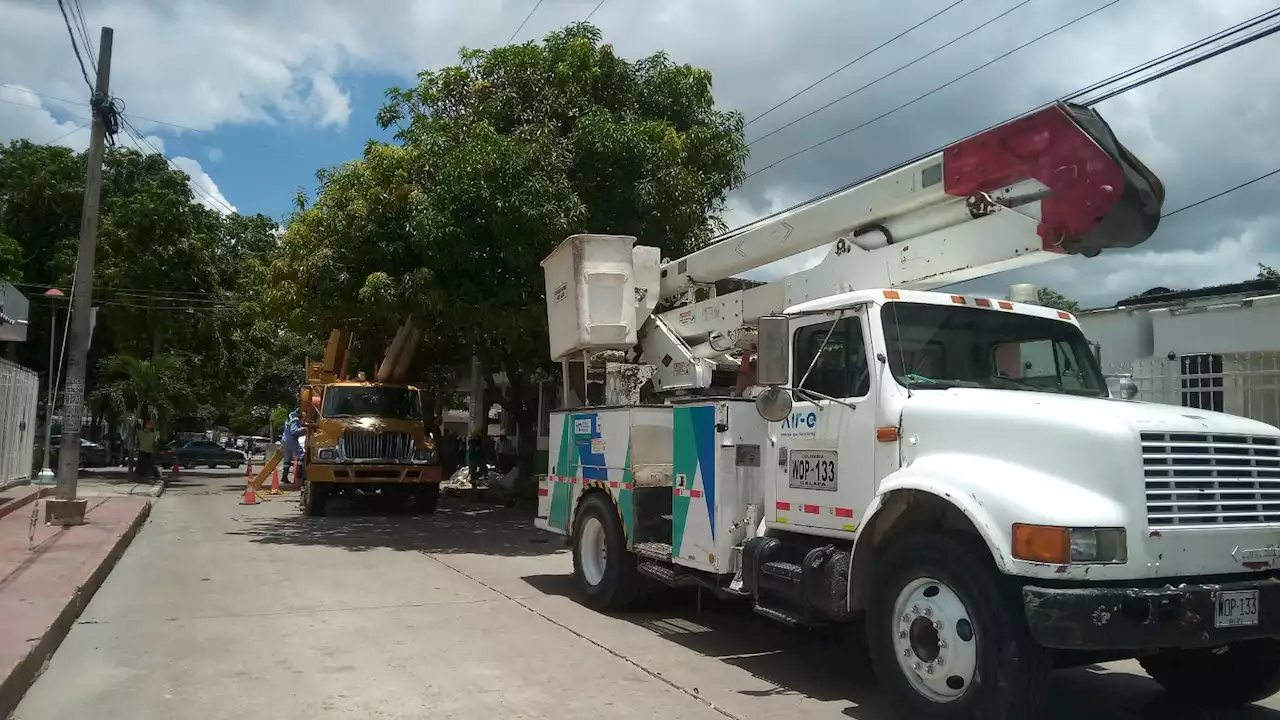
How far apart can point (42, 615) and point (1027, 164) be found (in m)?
7.81

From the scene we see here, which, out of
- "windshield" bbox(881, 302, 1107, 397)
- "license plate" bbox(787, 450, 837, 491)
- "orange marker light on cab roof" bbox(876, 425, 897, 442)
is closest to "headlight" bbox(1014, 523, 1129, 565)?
"orange marker light on cab roof" bbox(876, 425, 897, 442)

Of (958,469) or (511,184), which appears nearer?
(958,469)

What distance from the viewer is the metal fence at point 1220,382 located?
10555 mm

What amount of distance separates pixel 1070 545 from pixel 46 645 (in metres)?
6.71

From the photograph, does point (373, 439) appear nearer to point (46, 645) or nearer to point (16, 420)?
point (16, 420)

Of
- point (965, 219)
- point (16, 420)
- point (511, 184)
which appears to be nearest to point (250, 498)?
point (16, 420)

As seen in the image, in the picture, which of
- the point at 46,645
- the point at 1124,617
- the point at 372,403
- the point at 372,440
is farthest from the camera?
the point at 372,403

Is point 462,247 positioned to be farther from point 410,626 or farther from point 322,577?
point 410,626

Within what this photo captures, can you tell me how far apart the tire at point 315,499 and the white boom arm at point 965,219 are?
10.5 m

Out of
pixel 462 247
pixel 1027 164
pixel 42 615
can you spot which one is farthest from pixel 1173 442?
pixel 462 247

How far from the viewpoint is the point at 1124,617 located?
4.39 m

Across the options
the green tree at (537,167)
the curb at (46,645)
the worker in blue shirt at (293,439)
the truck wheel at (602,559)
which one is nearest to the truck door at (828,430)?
the truck wheel at (602,559)

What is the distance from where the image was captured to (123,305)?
2880 centimetres

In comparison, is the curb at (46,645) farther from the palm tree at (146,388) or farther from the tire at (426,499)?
the palm tree at (146,388)
